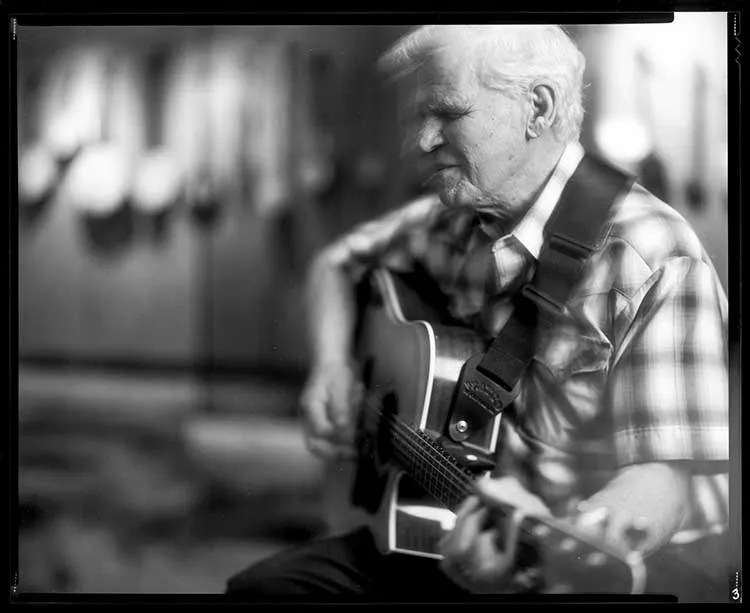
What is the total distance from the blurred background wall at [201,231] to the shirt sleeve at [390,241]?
0.05 m

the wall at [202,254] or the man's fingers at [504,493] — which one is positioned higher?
the wall at [202,254]

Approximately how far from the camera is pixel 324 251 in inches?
121

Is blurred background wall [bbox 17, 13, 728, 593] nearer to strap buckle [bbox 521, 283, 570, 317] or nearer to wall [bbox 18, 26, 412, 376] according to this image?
wall [bbox 18, 26, 412, 376]

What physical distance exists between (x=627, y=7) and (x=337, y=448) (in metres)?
1.62

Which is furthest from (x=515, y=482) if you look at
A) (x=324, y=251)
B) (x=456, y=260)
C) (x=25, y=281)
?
(x=25, y=281)

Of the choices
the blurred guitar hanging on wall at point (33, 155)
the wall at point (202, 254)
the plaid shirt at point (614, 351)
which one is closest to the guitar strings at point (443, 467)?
the plaid shirt at point (614, 351)

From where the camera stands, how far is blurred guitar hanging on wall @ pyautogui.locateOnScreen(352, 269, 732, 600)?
3.02m

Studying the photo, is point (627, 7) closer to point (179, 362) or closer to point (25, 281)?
point (179, 362)

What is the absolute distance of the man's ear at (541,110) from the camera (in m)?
3.05

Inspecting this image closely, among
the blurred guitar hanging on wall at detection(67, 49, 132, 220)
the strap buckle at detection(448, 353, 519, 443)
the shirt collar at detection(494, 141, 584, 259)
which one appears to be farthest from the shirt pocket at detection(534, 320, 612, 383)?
the blurred guitar hanging on wall at detection(67, 49, 132, 220)

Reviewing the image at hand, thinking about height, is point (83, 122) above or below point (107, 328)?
above

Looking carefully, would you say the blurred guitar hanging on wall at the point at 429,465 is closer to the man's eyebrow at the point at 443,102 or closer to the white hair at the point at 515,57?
the man's eyebrow at the point at 443,102

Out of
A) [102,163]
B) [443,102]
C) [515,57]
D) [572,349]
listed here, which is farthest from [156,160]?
[572,349]

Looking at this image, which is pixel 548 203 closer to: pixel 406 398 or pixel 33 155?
pixel 406 398
